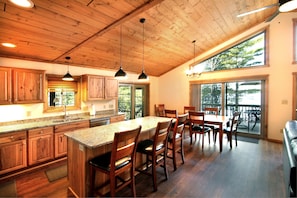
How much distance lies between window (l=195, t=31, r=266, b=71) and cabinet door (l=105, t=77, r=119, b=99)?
372cm

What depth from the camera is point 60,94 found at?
411 cm

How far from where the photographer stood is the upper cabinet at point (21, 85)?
2.87 meters

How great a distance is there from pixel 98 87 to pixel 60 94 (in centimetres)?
100

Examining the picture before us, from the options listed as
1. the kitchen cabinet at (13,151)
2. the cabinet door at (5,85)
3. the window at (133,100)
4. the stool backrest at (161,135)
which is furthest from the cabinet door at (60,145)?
the window at (133,100)

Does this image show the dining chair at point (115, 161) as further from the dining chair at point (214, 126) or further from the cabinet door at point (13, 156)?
the dining chair at point (214, 126)

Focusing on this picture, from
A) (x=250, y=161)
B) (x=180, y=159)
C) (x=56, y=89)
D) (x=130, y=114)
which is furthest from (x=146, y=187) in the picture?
(x=130, y=114)

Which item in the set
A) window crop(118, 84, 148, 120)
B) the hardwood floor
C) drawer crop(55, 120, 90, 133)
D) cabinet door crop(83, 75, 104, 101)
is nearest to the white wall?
the hardwood floor

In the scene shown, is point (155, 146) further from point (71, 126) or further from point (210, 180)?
point (71, 126)

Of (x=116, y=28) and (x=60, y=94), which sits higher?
(x=116, y=28)

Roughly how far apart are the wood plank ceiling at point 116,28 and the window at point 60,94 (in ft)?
1.73

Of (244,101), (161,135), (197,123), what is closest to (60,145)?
(161,135)

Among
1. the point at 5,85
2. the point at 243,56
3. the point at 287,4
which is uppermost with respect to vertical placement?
the point at 243,56

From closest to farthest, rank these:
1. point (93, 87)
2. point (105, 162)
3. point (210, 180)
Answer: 1. point (105, 162)
2. point (210, 180)
3. point (93, 87)

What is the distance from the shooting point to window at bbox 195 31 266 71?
198 inches
